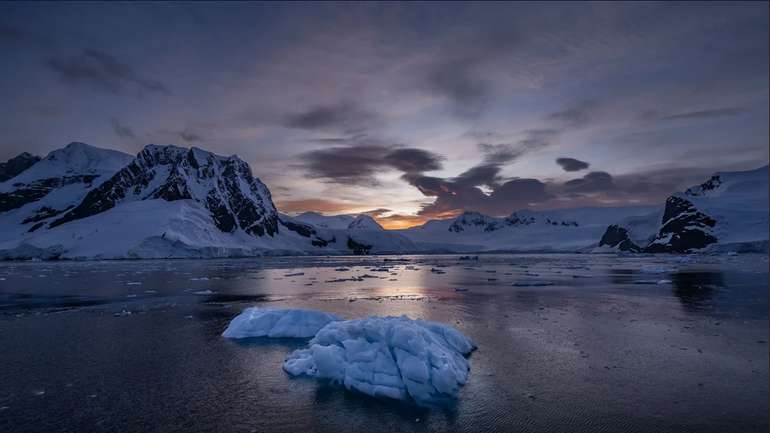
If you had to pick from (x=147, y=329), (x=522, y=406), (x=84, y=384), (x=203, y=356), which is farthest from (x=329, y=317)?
(x=522, y=406)

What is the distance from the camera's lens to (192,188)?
5876 inches

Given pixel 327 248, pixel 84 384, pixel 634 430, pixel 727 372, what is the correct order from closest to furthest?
pixel 634 430 < pixel 84 384 < pixel 727 372 < pixel 327 248

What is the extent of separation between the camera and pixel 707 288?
3002cm

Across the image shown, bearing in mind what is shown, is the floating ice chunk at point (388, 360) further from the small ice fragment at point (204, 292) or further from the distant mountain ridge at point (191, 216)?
the distant mountain ridge at point (191, 216)

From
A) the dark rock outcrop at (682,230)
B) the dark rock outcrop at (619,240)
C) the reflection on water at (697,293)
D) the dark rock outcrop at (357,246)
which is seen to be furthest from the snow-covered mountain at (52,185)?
the dark rock outcrop at (619,240)

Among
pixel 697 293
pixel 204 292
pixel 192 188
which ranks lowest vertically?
pixel 204 292

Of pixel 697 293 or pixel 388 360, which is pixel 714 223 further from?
pixel 388 360

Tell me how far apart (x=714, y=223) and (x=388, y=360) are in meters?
141

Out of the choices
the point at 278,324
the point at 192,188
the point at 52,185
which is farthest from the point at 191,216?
the point at 278,324

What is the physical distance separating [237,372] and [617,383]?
9090mm

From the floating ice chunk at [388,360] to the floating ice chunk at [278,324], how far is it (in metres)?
3.23

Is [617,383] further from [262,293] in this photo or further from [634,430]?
[262,293]

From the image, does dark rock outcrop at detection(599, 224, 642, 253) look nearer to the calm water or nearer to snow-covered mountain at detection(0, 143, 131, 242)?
the calm water

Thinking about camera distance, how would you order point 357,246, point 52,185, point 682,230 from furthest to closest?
1. point 357,246
2. point 52,185
3. point 682,230
